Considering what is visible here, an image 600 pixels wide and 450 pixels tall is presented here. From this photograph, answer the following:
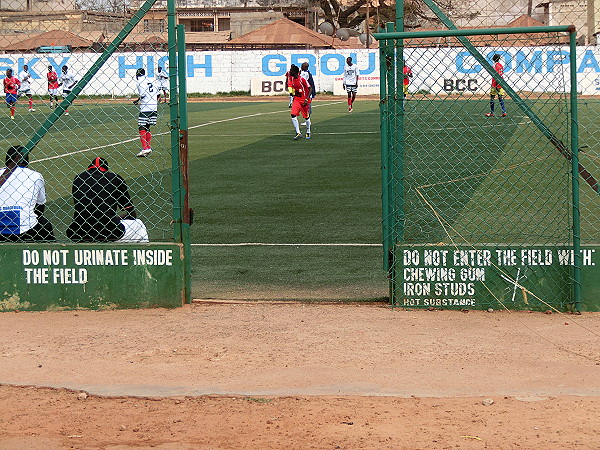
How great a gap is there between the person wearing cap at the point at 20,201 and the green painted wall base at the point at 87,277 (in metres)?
0.57

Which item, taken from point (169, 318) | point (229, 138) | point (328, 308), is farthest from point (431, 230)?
point (229, 138)

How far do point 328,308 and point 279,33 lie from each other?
1946 inches

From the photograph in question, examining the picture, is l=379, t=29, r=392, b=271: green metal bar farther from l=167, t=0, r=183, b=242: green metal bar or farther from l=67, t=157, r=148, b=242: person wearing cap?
l=67, t=157, r=148, b=242: person wearing cap

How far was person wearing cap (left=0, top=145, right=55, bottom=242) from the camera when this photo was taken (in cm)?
823

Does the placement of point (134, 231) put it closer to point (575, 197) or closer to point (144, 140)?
point (575, 197)

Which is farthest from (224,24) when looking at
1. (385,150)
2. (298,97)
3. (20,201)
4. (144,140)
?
(385,150)

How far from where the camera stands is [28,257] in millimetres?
7676

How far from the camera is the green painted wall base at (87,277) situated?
764 centimetres

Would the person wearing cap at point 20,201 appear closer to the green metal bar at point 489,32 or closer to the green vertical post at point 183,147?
the green vertical post at point 183,147

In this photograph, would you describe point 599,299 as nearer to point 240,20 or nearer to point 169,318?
point 169,318

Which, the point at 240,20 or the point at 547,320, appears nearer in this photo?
the point at 547,320

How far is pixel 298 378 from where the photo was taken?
601 cm

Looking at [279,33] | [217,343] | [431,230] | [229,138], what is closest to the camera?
[217,343]

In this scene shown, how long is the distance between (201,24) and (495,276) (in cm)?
7603
